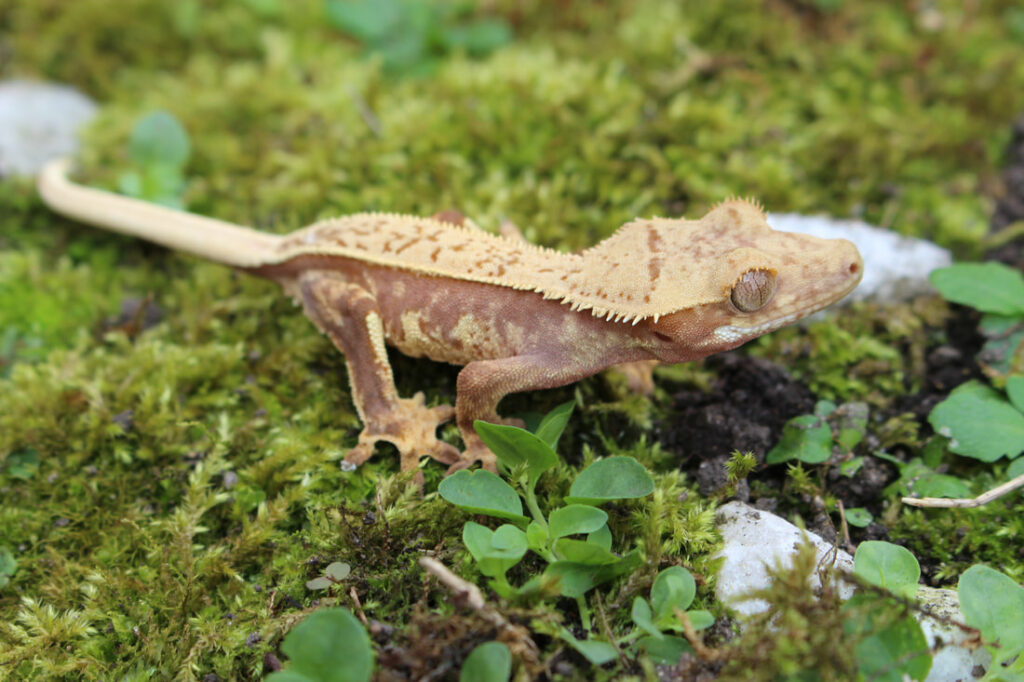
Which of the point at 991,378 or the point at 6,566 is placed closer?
the point at 6,566

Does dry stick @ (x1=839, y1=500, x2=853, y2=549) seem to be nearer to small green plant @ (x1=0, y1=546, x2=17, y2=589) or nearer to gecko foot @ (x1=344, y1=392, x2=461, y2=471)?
gecko foot @ (x1=344, y1=392, x2=461, y2=471)

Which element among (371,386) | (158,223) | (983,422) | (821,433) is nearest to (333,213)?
(158,223)

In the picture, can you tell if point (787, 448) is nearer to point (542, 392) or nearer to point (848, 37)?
point (542, 392)

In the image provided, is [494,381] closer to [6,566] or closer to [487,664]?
[487,664]

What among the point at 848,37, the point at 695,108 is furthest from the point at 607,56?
the point at 848,37

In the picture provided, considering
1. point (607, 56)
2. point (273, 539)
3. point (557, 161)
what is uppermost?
point (607, 56)

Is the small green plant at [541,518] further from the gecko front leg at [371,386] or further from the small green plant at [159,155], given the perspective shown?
the small green plant at [159,155]
